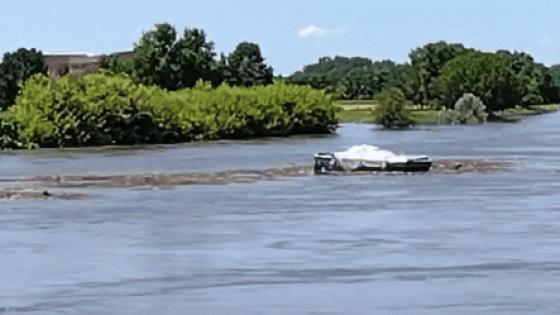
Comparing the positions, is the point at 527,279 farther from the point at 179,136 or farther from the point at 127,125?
the point at 179,136

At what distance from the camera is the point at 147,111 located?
75.4m

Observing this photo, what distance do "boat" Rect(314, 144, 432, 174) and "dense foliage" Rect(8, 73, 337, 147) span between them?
29803mm

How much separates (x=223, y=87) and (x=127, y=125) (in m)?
12.8

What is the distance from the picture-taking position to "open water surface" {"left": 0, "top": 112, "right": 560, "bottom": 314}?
14.2m

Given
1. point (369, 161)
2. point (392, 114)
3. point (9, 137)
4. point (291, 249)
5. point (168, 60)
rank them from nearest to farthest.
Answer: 1. point (291, 249)
2. point (369, 161)
3. point (9, 137)
4. point (392, 114)
5. point (168, 60)

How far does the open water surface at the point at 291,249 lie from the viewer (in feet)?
46.5

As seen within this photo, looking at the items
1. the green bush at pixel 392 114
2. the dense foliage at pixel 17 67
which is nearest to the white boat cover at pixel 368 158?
the green bush at pixel 392 114

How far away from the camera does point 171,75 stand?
447 feet

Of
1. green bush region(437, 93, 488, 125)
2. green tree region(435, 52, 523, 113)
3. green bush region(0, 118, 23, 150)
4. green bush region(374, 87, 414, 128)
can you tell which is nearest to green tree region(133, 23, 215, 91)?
green bush region(374, 87, 414, 128)

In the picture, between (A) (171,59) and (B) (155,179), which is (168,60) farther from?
(B) (155,179)

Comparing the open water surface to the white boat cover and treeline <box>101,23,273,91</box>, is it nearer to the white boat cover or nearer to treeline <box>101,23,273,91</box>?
the white boat cover

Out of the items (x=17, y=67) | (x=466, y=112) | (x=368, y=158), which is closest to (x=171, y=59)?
(x=466, y=112)

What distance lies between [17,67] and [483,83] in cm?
7641

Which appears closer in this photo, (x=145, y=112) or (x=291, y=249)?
(x=291, y=249)
